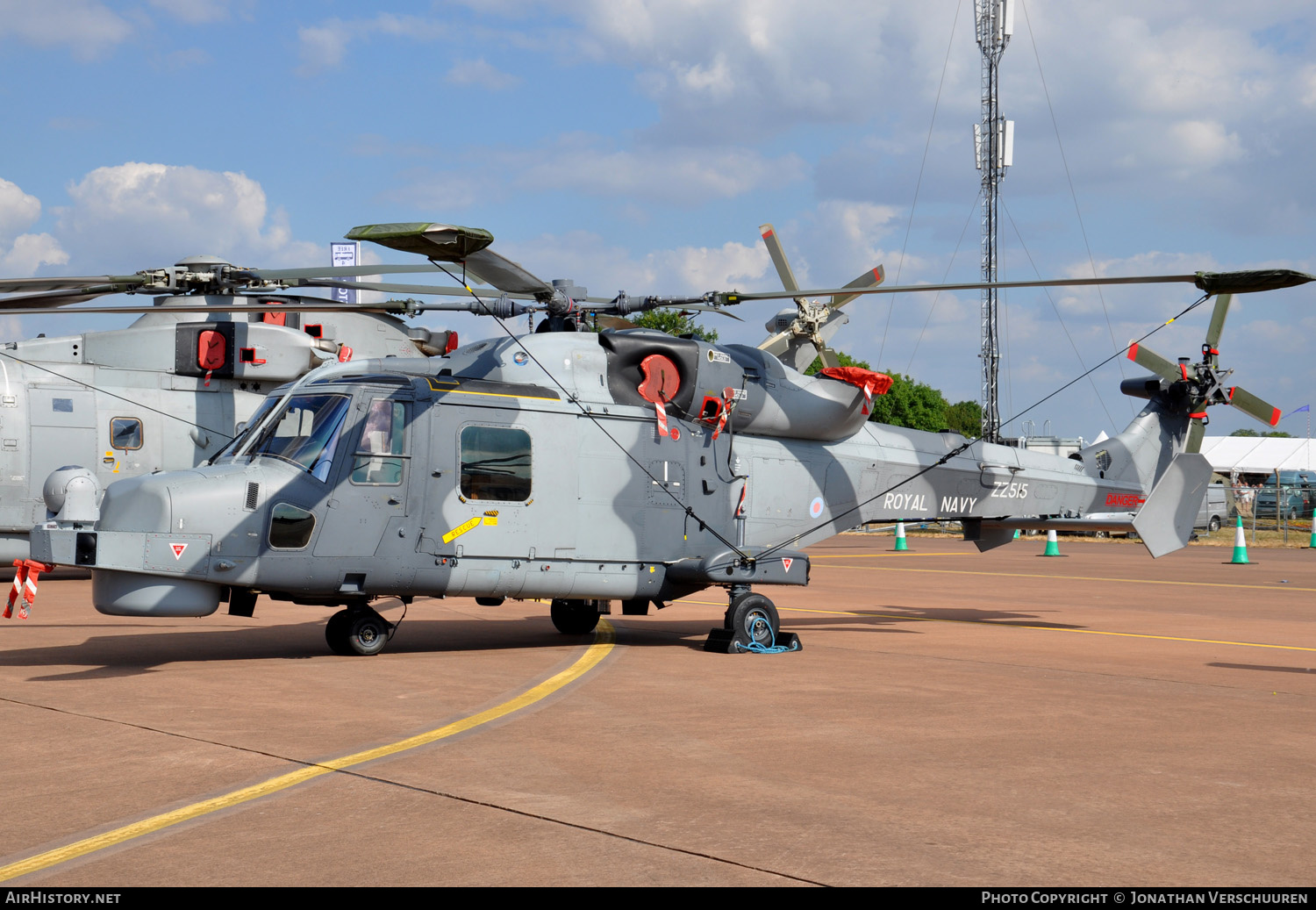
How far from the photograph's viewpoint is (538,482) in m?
12.2

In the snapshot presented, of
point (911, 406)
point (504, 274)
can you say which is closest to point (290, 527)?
point (504, 274)

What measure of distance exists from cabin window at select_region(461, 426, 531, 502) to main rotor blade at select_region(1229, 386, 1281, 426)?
10.7 m

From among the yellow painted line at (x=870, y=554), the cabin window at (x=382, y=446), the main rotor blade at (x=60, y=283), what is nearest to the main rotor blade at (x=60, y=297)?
the main rotor blade at (x=60, y=283)

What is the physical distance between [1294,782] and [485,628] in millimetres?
10051

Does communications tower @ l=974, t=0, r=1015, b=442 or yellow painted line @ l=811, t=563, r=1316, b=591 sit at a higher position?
communications tower @ l=974, t=0, r=1015, b=442

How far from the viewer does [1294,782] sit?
679 cm

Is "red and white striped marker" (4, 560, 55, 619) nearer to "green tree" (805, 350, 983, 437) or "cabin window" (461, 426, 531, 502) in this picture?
"cabin window" (461, 426, 531, 502)

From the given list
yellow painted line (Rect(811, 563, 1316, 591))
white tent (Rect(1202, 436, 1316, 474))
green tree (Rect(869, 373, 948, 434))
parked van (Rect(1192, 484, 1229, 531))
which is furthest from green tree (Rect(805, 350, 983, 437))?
yellow painted line (Rect(811, 563, 1316, 591))

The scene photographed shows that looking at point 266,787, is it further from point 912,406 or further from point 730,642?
point 912,406

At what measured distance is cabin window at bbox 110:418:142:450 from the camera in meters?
19.7

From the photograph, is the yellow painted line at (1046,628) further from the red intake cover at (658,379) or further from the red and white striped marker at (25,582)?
the red and white striped marker at (25,582)

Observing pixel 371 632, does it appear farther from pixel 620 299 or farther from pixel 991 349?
pixel 991 349

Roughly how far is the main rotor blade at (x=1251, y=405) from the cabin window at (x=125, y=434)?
17019 millimetres

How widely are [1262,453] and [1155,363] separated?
71.4m
